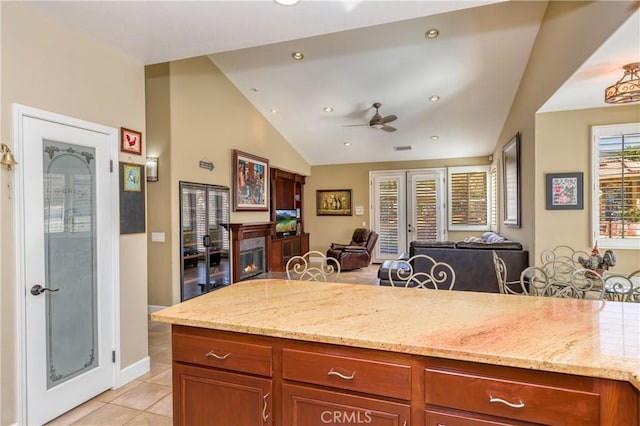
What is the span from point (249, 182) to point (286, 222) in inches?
90.3

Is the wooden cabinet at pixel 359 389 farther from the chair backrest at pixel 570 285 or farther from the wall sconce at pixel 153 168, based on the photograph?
the wall sconce at pixel 153 168

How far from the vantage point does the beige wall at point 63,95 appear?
2090 mm

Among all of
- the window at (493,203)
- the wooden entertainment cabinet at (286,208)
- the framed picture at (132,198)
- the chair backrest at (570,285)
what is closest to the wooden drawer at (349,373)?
the chair backrest at (570,285)

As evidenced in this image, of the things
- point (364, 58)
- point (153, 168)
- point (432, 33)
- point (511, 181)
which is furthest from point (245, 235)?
point (511, 181)

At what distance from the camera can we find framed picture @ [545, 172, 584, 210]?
4047 millimetres

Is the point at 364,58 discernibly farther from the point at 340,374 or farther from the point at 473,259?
the point at 340,374

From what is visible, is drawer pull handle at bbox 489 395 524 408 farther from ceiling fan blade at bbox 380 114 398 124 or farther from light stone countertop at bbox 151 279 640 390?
ceiling fan blade at bbox 380 114 398 124

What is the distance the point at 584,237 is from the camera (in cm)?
409

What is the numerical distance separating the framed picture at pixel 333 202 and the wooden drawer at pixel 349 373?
7.96 m

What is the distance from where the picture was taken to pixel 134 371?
117 inches

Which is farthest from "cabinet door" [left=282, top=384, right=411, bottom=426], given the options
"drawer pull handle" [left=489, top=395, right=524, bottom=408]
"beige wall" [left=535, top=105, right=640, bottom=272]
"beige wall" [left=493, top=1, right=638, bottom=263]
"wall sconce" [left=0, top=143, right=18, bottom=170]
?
"beige wall" [left=535, top=105, right=640, bottom=272]

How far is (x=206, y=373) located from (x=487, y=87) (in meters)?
5.97

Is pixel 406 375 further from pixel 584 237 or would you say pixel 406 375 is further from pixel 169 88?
pixel 169 88

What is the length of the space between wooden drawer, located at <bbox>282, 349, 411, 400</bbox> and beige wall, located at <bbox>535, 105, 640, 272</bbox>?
379 cm
